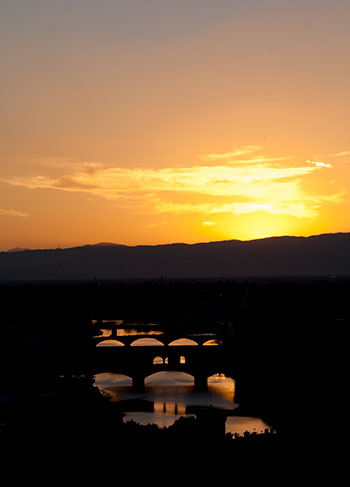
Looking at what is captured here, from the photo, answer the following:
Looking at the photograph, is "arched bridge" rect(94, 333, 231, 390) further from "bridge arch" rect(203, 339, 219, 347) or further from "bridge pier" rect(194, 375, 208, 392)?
"bridge arch" rect(203, 339, 219, 347)

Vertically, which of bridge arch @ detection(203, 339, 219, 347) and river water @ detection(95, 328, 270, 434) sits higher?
bridge arch @ detection(203, 339, 219, 347)

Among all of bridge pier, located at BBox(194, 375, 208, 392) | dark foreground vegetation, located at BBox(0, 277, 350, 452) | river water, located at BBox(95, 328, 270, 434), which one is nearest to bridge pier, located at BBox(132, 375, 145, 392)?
river water, located at BBox(95, 328, 270, 434)

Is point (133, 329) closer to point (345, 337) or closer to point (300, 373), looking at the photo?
point (345, 337)

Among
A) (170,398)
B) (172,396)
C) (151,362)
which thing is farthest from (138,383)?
(170,398)

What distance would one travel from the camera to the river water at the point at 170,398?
57.0 metres

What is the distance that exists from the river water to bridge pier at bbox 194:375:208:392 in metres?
0.43

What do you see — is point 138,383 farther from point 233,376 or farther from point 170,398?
point 233,376

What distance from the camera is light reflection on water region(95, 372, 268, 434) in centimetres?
5688

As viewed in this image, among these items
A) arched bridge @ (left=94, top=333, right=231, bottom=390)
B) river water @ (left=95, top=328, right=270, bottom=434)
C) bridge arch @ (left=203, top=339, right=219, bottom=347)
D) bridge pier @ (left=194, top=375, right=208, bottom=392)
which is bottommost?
river water @ (left=95, top=328, right=270, bottom=434)

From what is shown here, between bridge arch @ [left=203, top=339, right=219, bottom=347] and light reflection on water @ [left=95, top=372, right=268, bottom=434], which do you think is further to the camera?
bridge arch @ [left=203, top=339, right=219, bottom=347]

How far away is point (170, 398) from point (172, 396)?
108 centimetres

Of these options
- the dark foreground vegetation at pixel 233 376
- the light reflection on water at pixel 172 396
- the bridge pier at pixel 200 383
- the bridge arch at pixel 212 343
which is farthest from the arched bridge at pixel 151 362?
the bridge arch at pixel 212 343

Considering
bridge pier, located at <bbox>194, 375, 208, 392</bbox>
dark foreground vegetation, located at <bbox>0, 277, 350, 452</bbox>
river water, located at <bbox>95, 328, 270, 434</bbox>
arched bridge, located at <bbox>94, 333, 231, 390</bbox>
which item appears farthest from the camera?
bridge pier, located at <bbox>194, 375, 208, 392</bbox>

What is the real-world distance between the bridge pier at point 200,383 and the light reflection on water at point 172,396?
1.73ft
